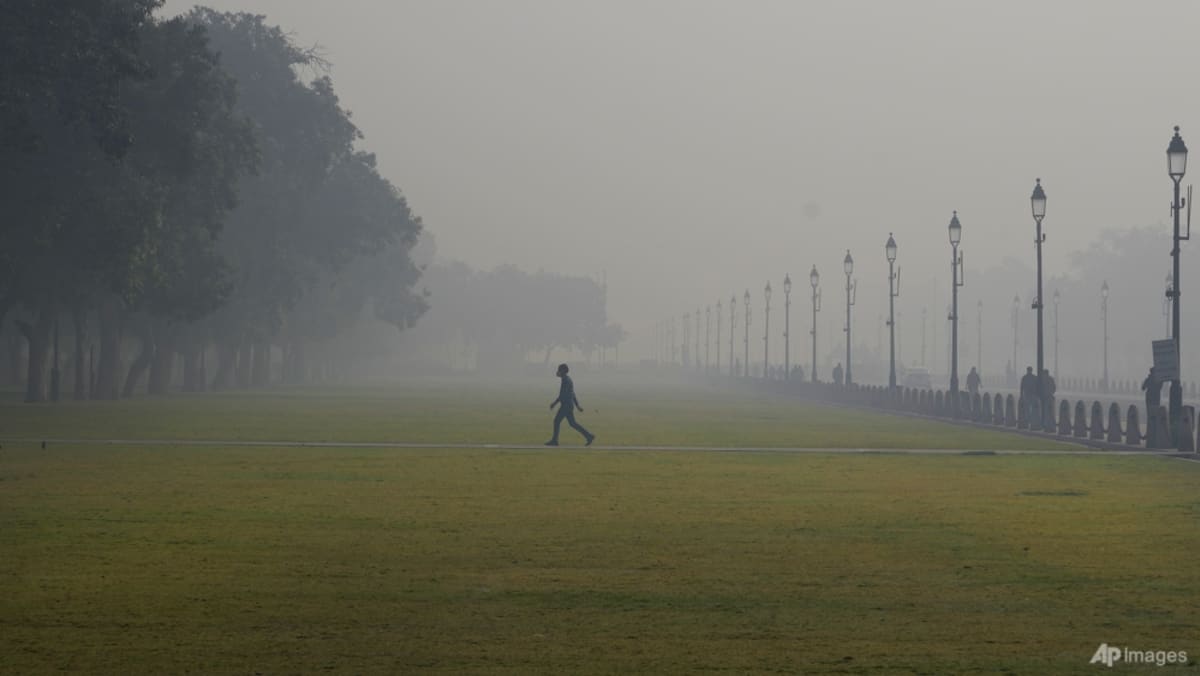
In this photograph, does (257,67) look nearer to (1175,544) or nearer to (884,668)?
(1175,544)

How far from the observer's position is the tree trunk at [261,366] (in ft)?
345

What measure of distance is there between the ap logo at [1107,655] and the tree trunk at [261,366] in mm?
95059

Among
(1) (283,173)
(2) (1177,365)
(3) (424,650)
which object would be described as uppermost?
(1) (283,173)

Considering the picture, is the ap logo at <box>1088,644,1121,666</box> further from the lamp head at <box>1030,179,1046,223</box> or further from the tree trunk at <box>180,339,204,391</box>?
the tree trunk at <box>180,339,204,391</box>

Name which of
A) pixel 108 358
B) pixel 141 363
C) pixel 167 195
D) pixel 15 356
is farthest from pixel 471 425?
pixel 15 356

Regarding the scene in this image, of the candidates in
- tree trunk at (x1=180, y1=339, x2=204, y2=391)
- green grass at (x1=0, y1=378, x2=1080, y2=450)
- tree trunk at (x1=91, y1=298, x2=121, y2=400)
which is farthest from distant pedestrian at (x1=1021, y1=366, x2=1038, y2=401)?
tree trunk at (x1=180, y1=339, x2=204, y2=391)

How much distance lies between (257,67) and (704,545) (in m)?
70.2

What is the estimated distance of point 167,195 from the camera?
5506 cm

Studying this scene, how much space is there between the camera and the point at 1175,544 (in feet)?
58.9

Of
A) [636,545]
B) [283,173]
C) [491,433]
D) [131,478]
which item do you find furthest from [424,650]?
[283,173]

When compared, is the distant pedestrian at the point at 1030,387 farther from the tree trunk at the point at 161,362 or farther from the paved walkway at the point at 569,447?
the tree trunk at the point at 161,362

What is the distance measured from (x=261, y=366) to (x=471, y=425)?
59414 mm

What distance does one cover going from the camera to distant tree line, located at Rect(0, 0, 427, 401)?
44656 millimetres

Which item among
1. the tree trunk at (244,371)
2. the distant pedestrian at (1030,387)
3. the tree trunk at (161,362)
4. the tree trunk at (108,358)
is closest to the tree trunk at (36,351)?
the tree trunk at (108,358)
